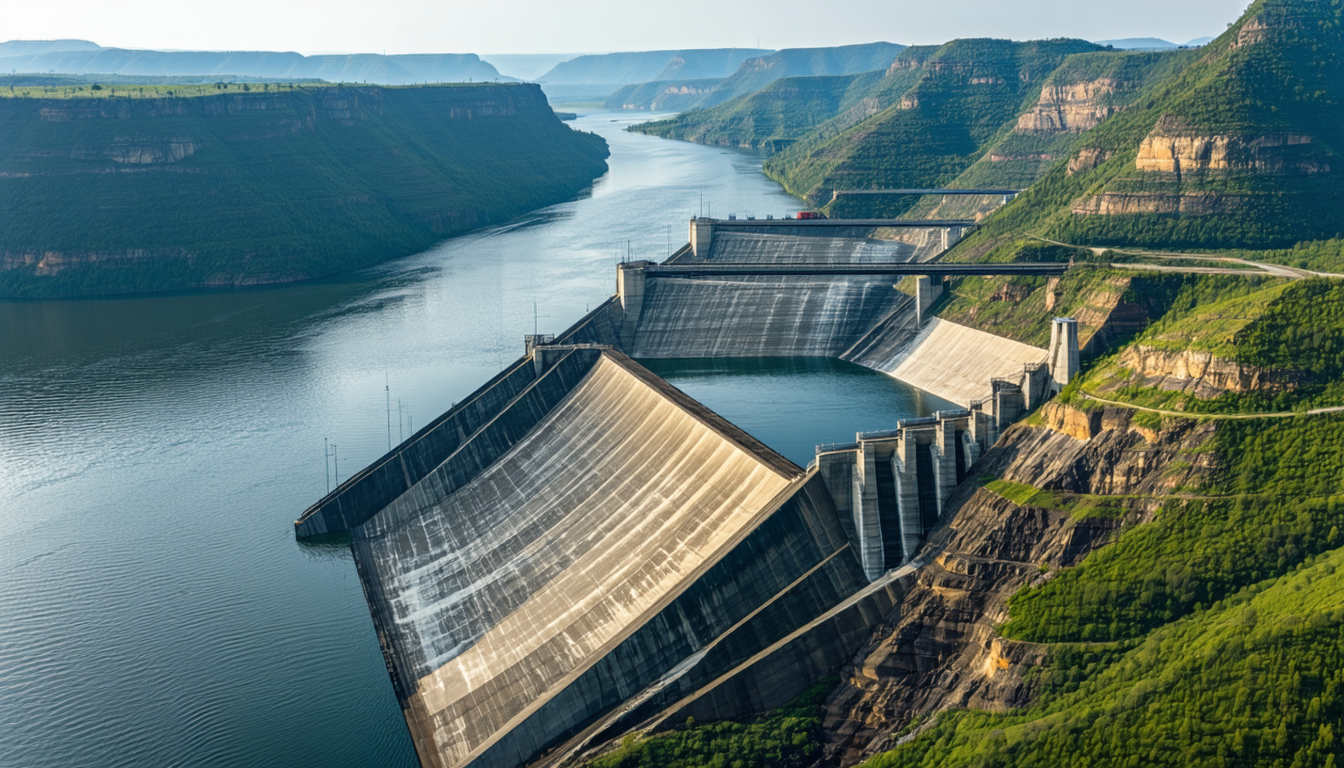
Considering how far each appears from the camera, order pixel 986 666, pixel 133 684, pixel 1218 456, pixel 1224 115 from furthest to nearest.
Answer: pixel 1224 115
pixel 133 684
pixel 1218 456
pixel 986 666

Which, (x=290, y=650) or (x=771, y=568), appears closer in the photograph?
(x=771, y=568)

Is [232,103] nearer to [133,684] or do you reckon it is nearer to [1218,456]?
[133,684]

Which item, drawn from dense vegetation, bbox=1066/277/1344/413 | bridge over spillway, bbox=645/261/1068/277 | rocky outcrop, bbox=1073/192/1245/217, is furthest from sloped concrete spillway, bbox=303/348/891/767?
rocky outcrop, bbox=1073/192/1245/217

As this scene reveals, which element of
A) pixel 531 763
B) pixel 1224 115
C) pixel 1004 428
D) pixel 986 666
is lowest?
pixel 531 763

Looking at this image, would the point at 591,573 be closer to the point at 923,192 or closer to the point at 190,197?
the point at 190,197

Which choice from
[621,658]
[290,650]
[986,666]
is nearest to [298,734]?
[290,650]

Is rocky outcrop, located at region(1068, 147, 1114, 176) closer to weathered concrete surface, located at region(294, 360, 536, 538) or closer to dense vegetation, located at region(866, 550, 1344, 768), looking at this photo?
weathered concrete surface, located at region(294, 360, 536, 538)

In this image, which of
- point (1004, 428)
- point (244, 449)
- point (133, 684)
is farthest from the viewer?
point (244, 449)
